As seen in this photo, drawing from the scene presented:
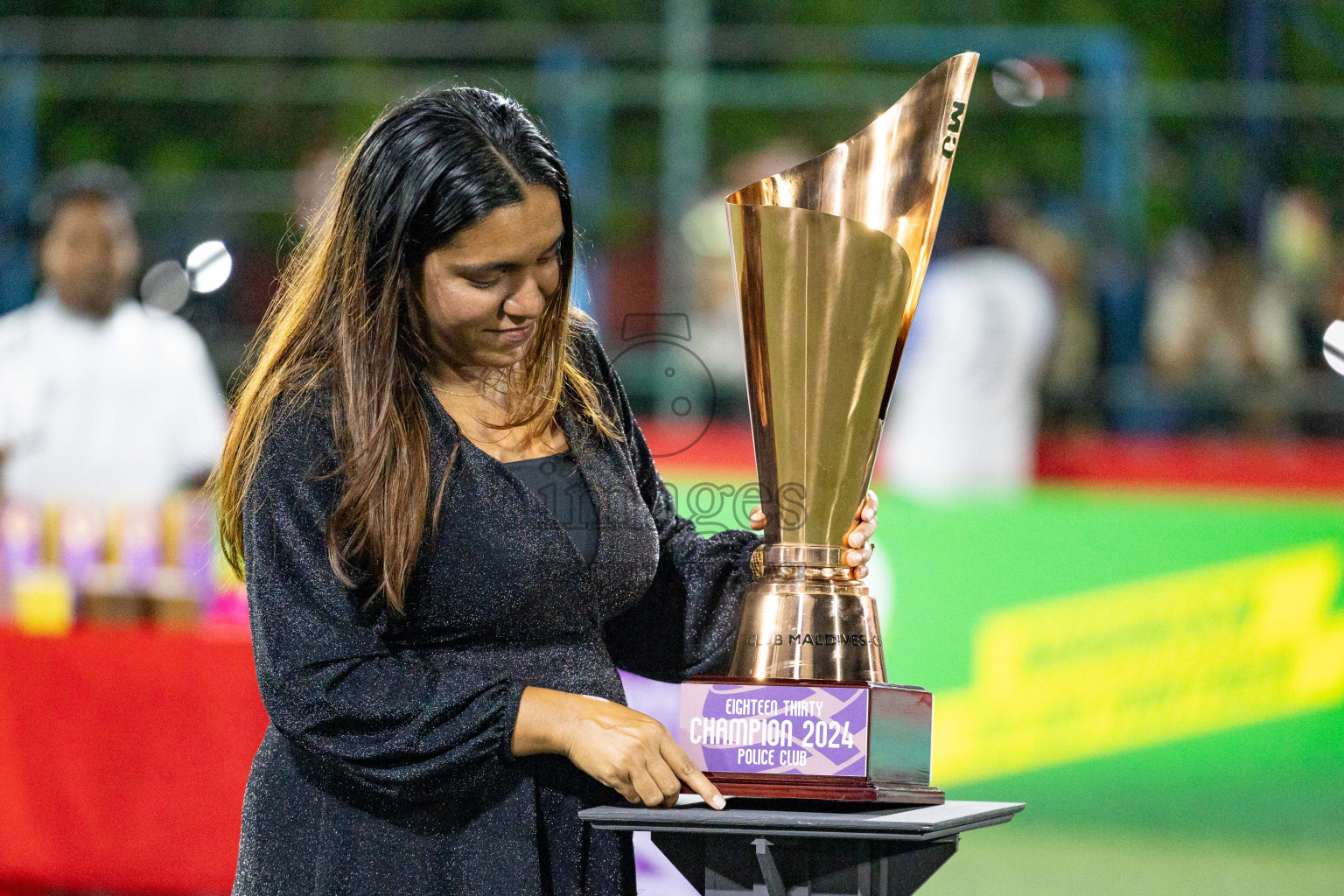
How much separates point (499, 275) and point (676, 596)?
0.50 metres

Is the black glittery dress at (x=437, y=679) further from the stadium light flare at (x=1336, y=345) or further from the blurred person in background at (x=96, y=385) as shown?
the blurred person in background at (x=96, y=385)

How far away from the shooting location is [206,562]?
4203 millimetres

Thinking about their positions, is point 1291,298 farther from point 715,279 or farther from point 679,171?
point 679,171

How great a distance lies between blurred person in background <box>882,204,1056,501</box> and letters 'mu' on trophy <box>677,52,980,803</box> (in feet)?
16.1

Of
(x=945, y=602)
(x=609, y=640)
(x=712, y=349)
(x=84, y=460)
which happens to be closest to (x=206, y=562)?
(x=84, y=460)

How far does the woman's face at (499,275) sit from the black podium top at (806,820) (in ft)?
1.67

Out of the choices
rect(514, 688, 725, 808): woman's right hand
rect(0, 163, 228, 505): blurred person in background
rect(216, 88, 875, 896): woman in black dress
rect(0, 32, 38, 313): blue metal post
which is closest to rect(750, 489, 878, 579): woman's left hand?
rect(216, 88, 875, 896): woman in black dress

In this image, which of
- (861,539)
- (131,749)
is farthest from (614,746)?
(131,749)

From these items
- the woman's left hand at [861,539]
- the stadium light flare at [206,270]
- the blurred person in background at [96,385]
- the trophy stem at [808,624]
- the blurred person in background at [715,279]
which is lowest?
the trophy stem at [808,624]

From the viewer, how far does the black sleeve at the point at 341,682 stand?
1.58 metres

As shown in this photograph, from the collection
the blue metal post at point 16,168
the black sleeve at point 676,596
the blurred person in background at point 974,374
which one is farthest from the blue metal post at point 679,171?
the black sleeve at point 676,596

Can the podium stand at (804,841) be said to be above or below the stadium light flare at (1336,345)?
below

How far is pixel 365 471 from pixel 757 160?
20.3 feet

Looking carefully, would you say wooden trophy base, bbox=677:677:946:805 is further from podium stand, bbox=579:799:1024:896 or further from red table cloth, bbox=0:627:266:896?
red table cloth, bbox=0:627:266:896
